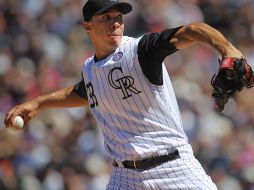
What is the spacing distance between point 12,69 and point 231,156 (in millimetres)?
3057

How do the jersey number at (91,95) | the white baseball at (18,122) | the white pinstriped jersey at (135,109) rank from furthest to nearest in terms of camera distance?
the white baseball at (18,122) < the jersey number at (91,95) < the white pinstriped jersey at (135,109)

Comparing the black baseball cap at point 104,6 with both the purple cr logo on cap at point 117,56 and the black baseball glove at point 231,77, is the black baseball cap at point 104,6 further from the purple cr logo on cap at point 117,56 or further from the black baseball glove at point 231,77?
the black baseball glove at point 231,77

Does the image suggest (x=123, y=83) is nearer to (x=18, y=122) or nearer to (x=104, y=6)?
(x=104, y=6)

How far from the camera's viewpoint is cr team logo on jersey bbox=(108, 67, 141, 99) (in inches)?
164

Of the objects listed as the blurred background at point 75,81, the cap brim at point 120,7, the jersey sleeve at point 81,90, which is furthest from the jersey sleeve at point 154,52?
the blurred background at point 75,81

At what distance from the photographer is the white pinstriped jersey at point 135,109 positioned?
4.16m

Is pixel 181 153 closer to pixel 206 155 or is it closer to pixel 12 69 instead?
pixel 206 155

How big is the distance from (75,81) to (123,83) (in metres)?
4.69

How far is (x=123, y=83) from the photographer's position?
4188 mm

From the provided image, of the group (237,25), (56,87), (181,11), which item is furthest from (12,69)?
(237,25)

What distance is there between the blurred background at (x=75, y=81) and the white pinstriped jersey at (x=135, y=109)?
3.50 m

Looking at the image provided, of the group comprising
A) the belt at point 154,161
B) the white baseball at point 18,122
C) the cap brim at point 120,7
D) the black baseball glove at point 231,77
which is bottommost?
the belt at point 154,161

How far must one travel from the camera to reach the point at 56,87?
884 centimetres

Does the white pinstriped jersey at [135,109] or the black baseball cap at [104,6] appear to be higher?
the black baseball cap at [104,6]
